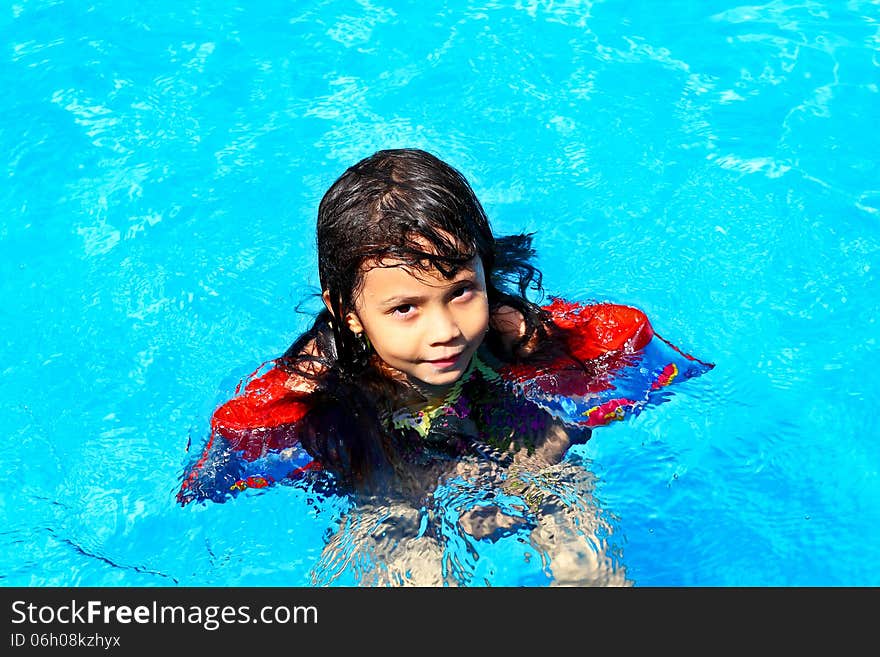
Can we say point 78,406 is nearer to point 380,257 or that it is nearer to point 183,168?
point 183,168

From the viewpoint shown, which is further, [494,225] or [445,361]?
[494,225]

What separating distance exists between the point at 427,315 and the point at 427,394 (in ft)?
1.99

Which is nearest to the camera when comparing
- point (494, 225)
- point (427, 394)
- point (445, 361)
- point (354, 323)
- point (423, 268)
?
point (423, 268)

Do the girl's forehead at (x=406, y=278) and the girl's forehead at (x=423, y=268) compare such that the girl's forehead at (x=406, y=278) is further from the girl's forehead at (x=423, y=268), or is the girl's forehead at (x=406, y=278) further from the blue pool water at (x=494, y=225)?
the blue pool water at (x=494, y=225)

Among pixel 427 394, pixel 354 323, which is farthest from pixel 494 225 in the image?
pixel 354 323

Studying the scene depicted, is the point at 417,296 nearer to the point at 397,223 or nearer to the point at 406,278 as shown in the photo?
the point at 406,278

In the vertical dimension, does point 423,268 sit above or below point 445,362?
above

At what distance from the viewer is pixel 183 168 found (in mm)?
5152

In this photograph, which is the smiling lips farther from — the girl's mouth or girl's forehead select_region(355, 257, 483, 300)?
girl's forehead select_region(355, 257, 483, 300)

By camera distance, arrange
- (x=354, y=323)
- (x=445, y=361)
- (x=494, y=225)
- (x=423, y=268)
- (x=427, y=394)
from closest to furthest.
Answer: (x=423, y=268) < (x=445, y=361) < (x=354, y=323) < (x=427, y=394) < (x=494, y=225)

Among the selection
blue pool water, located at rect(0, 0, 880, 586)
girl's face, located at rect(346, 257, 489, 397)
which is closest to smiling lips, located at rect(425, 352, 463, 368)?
girl's face, located at rect(346, 257, 489, 397)

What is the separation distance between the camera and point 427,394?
347cm

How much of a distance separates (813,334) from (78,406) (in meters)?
3.10
